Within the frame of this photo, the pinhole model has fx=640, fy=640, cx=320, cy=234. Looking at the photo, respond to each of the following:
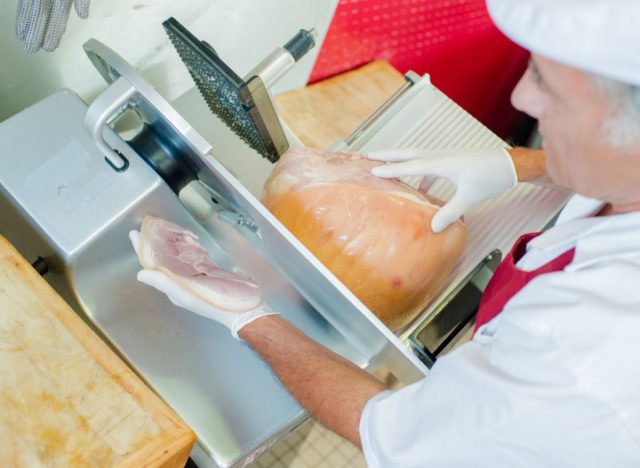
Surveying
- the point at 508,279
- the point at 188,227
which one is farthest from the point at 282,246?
the point at 508,279

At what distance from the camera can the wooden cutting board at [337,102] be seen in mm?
1840

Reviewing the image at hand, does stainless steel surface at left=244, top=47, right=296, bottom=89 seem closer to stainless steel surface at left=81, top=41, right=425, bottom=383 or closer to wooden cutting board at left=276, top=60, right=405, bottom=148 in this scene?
stainless steel surface at left=81, top=41, right=425, bottom=383

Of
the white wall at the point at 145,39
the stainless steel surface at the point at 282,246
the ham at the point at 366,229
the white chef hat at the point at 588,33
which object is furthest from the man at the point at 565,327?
the white wall at the point at 145,39

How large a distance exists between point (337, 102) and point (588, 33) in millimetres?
1341

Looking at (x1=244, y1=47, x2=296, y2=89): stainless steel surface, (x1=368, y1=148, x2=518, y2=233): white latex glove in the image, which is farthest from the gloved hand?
(x1=368, y1=148, x2=518, y2=233): white latex glove

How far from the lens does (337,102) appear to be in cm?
199

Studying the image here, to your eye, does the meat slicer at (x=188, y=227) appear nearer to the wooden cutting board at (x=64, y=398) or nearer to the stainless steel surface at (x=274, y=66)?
the stainless steel surface at (x=274, y=66)

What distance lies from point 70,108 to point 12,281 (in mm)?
398

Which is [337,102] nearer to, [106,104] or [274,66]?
[274,66]

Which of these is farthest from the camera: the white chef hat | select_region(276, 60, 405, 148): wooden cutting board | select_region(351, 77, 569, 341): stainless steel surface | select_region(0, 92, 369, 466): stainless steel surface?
select_region(276, 60, 405, 148): wooden cutting board

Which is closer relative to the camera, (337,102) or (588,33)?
(588,33)

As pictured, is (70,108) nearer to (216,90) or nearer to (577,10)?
(216,90)

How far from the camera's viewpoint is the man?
71 cm

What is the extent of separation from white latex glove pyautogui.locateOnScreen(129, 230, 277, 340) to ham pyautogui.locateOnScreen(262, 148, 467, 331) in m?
0.17
